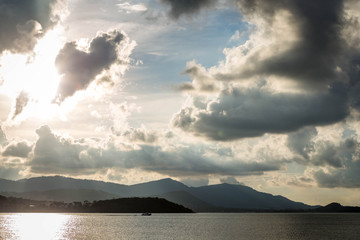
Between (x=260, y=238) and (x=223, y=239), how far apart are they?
2056 cm

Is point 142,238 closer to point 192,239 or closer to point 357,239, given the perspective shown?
point 192,239

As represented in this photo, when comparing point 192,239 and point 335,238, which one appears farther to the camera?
point 335,238

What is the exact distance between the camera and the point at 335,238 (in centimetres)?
19862

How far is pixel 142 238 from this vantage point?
18962 cm

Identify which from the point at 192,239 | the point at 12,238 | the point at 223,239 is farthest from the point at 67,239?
the point at 223,239

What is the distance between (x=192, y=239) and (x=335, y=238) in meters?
74.6

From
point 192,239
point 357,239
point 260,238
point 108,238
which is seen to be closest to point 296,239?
point 260,238

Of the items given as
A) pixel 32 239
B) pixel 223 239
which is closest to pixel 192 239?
pixel 223 239

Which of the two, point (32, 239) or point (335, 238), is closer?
point (32, 239)

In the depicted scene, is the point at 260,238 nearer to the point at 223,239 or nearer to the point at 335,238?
the point at 223,239

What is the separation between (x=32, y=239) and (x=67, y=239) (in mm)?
15835

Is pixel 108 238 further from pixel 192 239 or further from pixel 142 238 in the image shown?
pixel 192 239

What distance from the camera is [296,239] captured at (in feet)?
627

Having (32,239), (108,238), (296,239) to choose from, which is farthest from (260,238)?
(32,239)
